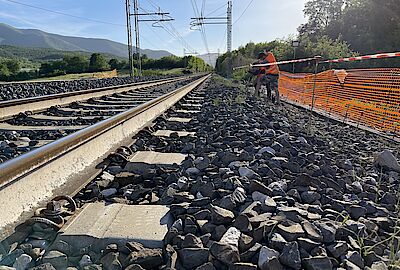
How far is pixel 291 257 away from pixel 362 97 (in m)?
9.30

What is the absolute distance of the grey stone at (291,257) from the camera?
1571 millimetres

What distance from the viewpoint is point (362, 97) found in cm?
971

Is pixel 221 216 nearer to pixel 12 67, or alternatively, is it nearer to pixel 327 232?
pixel 327 232

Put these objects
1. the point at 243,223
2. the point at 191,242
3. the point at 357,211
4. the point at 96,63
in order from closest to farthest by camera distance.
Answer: the point at 191,242 < the point at 243,223 < the point at 357,211 < the point at 96,63

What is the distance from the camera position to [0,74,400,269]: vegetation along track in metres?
1.64

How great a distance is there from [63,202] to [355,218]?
6.26ft

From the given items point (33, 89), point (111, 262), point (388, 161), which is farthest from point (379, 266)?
point (33, 89)

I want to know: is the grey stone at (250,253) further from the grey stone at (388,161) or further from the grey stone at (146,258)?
the grey stone at (388,161)

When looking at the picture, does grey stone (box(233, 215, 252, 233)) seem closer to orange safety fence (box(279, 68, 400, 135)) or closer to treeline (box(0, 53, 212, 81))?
orange safety fence (box(279, 68, 400, 135))

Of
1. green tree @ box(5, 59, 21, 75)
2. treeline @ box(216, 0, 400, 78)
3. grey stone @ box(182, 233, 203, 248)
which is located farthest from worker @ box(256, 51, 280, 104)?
green tree @ box(5, 59, 21, 75)

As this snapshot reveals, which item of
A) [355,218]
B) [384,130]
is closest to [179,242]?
[355,218]

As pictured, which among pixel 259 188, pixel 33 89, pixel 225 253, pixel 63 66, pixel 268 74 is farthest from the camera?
pixel 63 66

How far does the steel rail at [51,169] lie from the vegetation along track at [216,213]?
0.02 meters

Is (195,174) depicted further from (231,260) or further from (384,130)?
(384,130)
